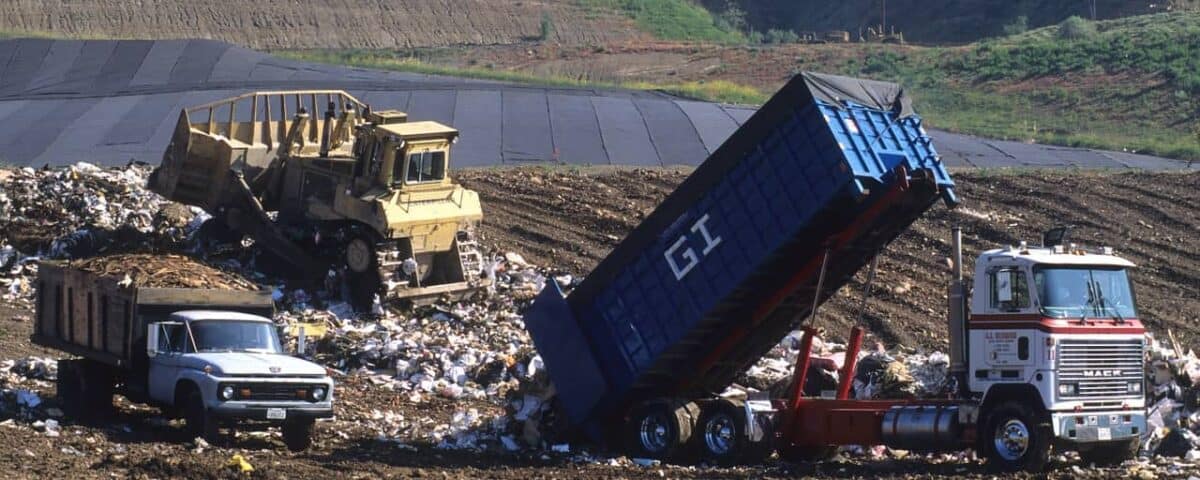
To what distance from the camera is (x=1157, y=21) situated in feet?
197

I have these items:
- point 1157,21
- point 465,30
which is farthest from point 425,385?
point 465,30

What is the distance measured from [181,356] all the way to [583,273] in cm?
1141

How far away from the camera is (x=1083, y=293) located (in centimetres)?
1561

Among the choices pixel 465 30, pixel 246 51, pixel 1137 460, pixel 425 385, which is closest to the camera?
pixel 1137 460

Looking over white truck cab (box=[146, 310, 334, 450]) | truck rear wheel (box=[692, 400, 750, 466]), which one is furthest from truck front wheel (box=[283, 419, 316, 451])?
truck rear wheel (box=[692, 400, 750, 466])

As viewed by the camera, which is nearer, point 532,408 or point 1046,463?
point 1046,463

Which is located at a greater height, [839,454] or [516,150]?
[516,150]

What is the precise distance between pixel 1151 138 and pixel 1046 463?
30948mm

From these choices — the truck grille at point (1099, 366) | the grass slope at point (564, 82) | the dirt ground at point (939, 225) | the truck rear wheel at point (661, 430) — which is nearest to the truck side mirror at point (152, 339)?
the truck rear wheel at point (661, 430)

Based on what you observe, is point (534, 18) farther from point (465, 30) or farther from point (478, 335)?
point (478, 335)

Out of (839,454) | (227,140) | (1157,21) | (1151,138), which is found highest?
(1157,21)

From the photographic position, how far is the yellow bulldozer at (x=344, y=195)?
25031 mm

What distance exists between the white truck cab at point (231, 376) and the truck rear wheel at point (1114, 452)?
718 centimetres

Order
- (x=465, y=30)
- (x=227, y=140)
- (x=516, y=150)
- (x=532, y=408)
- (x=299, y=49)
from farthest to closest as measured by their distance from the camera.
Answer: (x=465, y=30) → (x=299, y=49) → (x=516, y=150) → (x=227, y=140) → (x=532, y=408)
